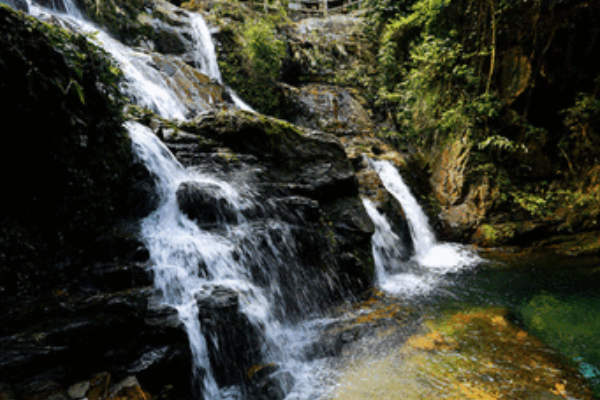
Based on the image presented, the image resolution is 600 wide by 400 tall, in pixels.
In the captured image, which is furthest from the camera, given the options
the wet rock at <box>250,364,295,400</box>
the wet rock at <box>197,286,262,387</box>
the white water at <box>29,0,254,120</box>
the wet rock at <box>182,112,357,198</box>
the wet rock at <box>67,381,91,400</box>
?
the white water at <box>29,0,254,120</box>

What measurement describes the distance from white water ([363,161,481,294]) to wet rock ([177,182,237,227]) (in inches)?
143

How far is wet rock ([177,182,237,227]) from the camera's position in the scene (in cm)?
466

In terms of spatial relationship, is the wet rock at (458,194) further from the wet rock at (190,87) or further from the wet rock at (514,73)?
the wet rock at (190,87)

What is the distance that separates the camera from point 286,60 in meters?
13.1

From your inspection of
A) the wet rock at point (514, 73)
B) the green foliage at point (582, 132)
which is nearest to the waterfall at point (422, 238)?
the wet rock at point (514, 73)

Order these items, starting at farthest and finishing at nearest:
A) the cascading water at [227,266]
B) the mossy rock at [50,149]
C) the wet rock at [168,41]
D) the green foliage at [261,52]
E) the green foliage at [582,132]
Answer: the green foliage at [261,52] → the wet rock at [168,41] → the green foliage at [582,132] → the cascading water at [227,266] → the mossy rock at [50,149]

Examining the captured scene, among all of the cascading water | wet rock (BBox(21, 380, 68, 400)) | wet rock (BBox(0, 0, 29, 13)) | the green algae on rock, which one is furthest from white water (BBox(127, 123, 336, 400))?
wet rock (BBox(0, 0, 29, 13))

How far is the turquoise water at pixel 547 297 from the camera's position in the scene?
392 cm

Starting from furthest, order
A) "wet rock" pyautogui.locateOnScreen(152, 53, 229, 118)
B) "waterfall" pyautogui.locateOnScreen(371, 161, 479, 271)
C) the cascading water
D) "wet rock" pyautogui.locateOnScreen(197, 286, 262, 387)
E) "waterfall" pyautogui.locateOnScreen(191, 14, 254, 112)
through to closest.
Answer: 1. "waterfall" pyautogui.locateOnScreen(191, 14, 254, 112)
2. "wet rock" pyautogui.locateOnScreen(152, 53, 229, 118)
3. "waterfall" pyautogui.locateOnScreen(371, 161, 479, 271)
4. the cascading water
5. "wet rock" pyautogui.locateOnScreen(197, 286, 262, 387)

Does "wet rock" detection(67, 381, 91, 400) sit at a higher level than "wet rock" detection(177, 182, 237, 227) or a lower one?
lower

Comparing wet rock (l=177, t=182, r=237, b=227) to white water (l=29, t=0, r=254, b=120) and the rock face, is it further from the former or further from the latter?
white water (l=29, t=0, r=254, b=120)

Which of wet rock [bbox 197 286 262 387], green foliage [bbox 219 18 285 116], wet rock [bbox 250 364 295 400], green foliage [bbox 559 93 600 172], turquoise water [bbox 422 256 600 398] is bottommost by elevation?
turquoise water [bbox 422 256 600 398]

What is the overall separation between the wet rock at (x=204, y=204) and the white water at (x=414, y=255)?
364 cm

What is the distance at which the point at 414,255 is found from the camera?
26.0 ft
